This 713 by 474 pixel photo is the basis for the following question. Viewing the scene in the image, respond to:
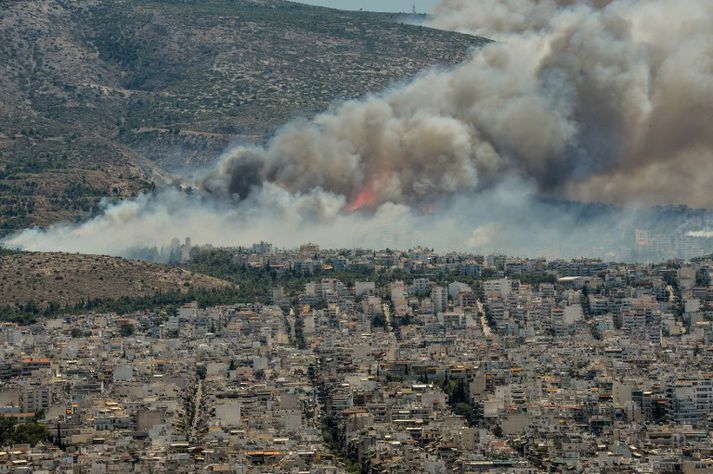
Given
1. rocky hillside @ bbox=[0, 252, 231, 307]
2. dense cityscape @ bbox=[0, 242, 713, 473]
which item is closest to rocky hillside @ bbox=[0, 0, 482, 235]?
rocky hillside @ bbox=[0, 252, 231, 307]

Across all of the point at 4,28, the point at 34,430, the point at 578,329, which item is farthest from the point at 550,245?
the point at 34,430

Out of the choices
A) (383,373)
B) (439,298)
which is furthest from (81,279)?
(383,373)

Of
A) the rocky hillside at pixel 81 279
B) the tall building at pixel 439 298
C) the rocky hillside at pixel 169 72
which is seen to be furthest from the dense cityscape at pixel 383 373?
the rocky hillside at pixel 169 72

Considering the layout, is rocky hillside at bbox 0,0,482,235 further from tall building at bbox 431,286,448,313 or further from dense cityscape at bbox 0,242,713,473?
tall building at bbox 431,286,448,313

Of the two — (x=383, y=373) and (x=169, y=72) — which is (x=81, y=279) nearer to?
(x=383, y=373)

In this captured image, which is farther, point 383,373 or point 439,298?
point 439,298
